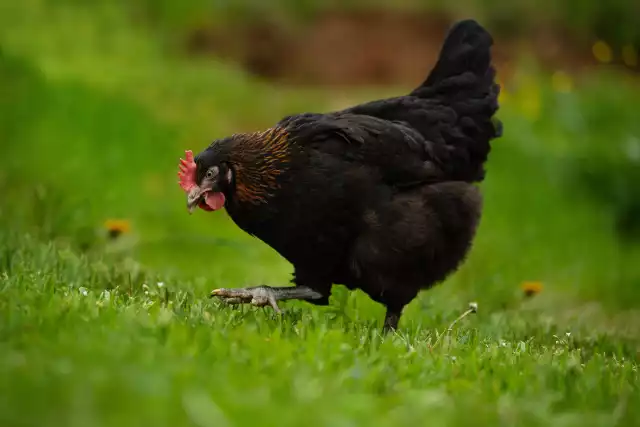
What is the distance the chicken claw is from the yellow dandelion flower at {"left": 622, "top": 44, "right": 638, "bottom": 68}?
553 inches

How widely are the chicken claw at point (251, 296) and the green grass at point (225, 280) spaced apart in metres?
0.12

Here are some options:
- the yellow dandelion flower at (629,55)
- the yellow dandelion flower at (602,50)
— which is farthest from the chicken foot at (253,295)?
the yellow dandelion flower at (629,55)

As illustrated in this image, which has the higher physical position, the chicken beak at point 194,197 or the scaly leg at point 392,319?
the chicken beak at point 194,197

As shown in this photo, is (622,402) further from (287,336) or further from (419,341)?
(287,336)

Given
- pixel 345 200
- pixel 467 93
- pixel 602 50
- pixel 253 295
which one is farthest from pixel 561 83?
pixel 253 295

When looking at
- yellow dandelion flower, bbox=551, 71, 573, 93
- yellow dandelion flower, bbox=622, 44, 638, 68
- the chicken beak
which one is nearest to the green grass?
yellow dandelion flower, bbox=551, 71, 573, 93

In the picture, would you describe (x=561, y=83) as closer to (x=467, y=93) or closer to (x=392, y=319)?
(x=467, y=93)

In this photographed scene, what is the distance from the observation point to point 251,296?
4215mm

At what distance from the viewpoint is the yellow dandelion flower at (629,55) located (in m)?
16.3

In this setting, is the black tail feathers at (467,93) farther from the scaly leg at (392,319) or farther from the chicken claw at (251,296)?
the chicken claw at (251,296)

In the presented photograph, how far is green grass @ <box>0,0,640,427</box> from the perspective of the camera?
266cm

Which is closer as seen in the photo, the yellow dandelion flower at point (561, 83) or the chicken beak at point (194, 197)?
the chicken beak at point (194, 197)

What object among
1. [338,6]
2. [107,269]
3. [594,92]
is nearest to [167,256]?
[107,269]

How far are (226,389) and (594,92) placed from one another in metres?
12.5
